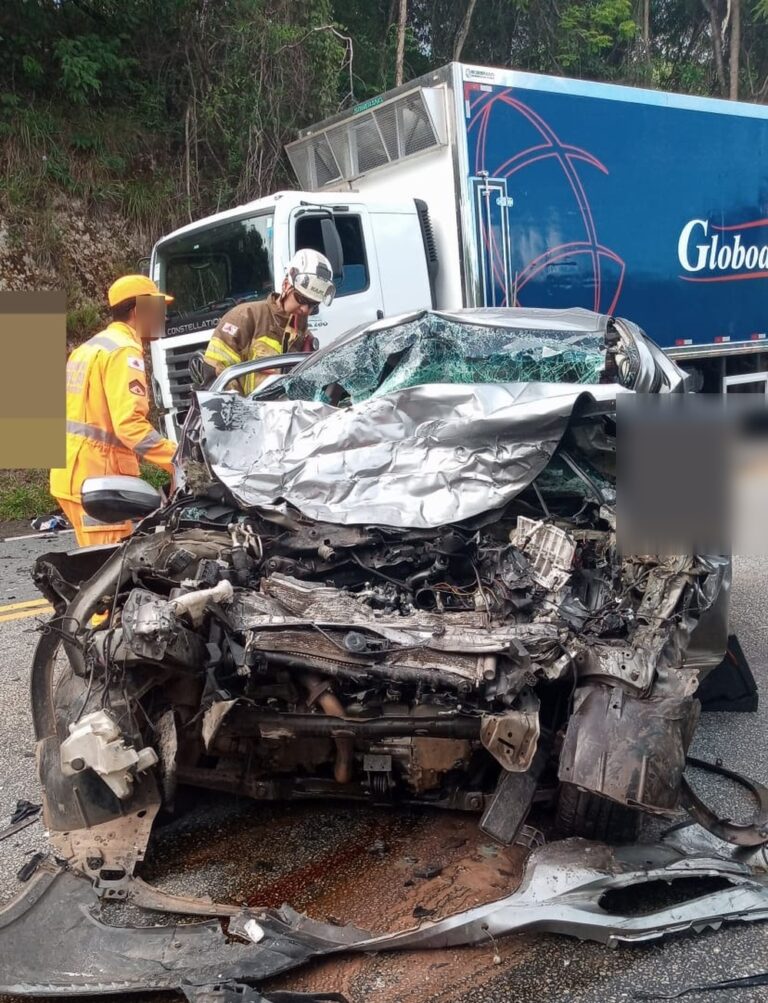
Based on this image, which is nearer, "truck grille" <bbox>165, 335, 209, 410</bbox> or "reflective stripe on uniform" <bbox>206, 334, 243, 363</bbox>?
"reflective stripe on uniform" <bbox>206, 334, 243, 363</bbox>

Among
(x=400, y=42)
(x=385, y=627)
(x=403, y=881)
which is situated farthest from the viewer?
(x=400, y=42)

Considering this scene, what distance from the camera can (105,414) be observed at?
14.4 ft

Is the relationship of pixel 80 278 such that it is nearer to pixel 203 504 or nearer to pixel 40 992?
pixel 203 504

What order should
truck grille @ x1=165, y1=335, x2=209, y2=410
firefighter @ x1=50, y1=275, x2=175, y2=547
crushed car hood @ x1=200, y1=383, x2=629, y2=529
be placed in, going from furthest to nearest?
truck grille @ x1=165, y1=335, x2=209, y2=410 → firefighter @ x1=50, y1=275, x2=175, y2=547 → crushed car hood @ x1=200, y1=383, x2=629, y2=529

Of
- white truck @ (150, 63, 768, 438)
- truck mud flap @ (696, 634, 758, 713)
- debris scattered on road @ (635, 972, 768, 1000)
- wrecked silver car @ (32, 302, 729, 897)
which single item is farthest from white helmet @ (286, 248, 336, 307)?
debris scattered on road @ (635, 972, 768, 1000)

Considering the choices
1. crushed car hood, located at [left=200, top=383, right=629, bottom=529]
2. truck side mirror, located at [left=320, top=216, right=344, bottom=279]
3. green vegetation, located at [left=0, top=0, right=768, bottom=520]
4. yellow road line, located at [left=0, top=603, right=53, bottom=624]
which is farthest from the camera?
green vegetation, located at [left=0, top=0, right=768, bottom=520]

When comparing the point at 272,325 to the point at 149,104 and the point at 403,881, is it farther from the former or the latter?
the point at 149,104

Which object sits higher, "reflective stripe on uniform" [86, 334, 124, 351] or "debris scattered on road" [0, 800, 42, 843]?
"reflective stripe on uniform" [86, 334, 124, 351]

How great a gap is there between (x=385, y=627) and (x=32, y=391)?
312cm

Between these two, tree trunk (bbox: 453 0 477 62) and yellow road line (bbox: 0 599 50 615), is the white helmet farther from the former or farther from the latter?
tree trunk (bbox: 453 0 477 62)

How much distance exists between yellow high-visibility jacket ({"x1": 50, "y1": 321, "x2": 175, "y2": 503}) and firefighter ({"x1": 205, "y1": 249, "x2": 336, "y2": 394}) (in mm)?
1465

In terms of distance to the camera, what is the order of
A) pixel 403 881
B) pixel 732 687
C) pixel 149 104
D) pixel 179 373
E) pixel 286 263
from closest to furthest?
pixel 403 881
pixel 732 687
pixel 286 263
pixel 179 373
pixel 149 104

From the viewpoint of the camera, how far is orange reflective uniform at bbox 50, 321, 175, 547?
4.29 metres

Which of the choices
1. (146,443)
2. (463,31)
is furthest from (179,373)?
(463,31)
